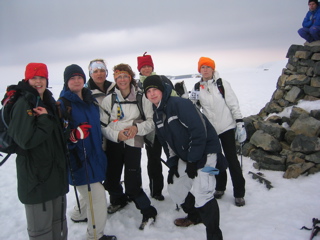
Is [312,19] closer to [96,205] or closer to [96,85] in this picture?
[96,85]

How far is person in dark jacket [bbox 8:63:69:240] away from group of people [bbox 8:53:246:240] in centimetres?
1

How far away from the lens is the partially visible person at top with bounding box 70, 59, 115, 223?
4.15 metres

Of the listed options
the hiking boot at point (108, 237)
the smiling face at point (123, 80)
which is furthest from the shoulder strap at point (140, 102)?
the hiking boot at point (108, 237)

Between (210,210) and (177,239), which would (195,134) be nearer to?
(210,210)

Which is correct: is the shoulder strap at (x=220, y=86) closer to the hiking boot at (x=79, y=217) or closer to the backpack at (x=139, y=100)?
the backpack at (x=139, y=100)

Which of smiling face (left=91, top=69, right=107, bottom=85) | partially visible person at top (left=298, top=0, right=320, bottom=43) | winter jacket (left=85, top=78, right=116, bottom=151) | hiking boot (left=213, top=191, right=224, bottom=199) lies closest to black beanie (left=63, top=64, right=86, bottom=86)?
winter jacket (left=85, top=78, right=116, bottom=151)

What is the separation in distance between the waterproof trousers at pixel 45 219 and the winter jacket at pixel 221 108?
2.77 m

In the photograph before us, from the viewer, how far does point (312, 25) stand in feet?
23.0

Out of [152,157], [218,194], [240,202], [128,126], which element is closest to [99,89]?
[128,126]

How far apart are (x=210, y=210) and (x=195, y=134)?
104 cm

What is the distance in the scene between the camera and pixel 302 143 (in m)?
5.25

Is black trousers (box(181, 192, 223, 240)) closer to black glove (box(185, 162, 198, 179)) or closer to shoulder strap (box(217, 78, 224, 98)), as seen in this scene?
black glove (box(185, 162, 198, 179))

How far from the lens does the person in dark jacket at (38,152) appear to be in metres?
2.39

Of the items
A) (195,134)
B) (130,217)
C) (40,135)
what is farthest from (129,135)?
(130,217)
